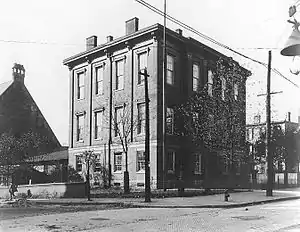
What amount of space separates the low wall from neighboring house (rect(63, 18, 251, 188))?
6073 mm

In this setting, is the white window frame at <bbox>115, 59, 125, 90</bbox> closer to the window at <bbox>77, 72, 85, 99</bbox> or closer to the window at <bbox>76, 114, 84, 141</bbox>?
the window at <bbox>77, 72, 85, 99</bbox>

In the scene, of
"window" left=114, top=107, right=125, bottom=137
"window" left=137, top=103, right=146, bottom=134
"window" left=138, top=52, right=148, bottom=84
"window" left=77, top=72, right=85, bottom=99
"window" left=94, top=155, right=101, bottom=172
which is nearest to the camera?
"window" left=137, top=103, right=146, bottom=134

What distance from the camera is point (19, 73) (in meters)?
10.3

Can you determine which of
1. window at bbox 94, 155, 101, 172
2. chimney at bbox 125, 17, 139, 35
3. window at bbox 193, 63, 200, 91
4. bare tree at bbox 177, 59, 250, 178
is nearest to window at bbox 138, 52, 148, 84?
chimney at bbox 125, 17, 139, 35

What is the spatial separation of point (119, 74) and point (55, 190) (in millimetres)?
11517

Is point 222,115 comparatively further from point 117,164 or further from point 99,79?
point 99,79

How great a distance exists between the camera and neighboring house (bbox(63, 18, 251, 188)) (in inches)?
1241

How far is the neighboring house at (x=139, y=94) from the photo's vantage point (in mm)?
31531

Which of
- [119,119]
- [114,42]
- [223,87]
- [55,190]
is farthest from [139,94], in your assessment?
[55,190]

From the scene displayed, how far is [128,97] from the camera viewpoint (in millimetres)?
33531

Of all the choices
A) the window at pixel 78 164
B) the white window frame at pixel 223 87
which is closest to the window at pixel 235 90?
the white window frame at pixel 223 87

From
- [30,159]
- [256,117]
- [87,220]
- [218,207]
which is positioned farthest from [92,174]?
[87,220]

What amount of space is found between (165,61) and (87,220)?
18962 mm

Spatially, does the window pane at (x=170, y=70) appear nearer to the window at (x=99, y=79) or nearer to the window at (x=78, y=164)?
the window at (x=99, y=79)
